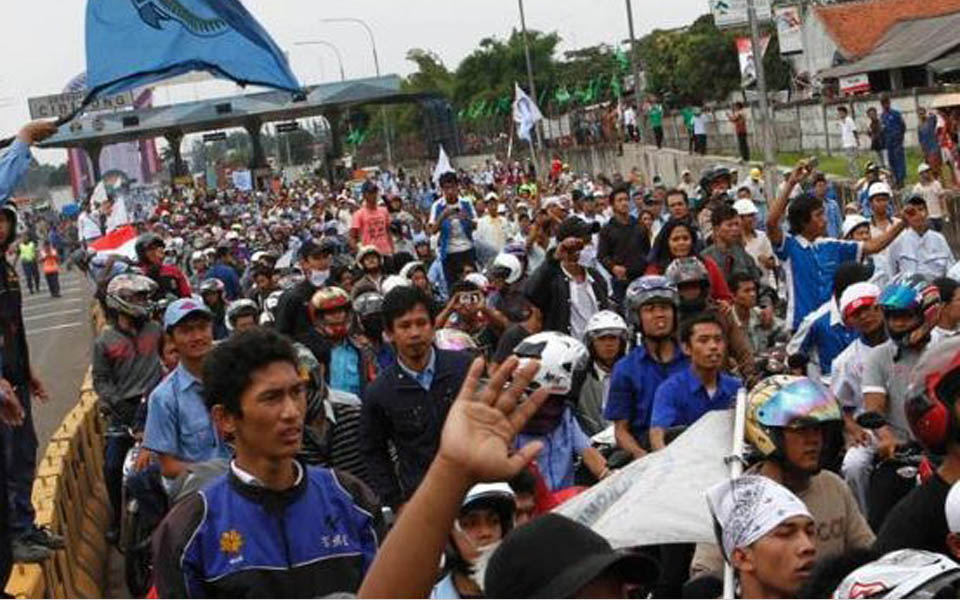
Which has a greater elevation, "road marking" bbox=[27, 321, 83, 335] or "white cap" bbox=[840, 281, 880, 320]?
"white cap" bbox=[840, 281, 880, 320]

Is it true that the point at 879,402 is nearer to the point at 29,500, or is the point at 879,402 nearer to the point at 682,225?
the point at 29,500

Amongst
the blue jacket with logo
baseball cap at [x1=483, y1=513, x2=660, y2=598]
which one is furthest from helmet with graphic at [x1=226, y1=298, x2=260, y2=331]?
baseball cap at [x1=483, y1=513, x2=660, y2=598]

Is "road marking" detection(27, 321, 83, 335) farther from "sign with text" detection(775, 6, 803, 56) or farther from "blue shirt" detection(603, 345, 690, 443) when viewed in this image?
"blue shirt" detection(603, 345, 690, 443)

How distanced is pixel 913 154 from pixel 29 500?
29759mm

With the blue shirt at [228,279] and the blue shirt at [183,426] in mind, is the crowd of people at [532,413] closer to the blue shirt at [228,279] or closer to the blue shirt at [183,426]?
the blue shirt at [183,426]

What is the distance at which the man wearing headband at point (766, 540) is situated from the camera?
4.94 meters

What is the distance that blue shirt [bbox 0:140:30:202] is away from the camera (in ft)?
24.7

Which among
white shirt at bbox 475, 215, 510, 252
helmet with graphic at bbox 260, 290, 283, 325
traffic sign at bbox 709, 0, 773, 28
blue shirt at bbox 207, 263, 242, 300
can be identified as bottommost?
blue shirt at bbox 207, 263, 242, 300

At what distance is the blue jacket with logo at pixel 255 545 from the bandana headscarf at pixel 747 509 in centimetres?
100

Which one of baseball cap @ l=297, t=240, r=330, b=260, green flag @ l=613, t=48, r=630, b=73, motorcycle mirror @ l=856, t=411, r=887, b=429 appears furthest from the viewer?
green flag @ l=613, t=48, r=630, b=73

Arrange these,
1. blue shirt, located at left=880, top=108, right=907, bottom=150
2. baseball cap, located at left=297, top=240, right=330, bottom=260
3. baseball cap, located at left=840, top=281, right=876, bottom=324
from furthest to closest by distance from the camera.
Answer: blue shirt, located at left=880, top=108, right=907, bottom=150 < baseball cap, located at left=297, top=240, right=330, bottom=260 < baseball cap, located at left=840, top=281, right=876, bottom=324

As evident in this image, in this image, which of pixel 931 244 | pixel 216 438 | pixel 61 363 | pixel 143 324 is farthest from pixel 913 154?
pixel 216 438

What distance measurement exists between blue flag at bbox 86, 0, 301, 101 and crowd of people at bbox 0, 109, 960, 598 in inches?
48.5

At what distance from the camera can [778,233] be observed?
12.0 meters
